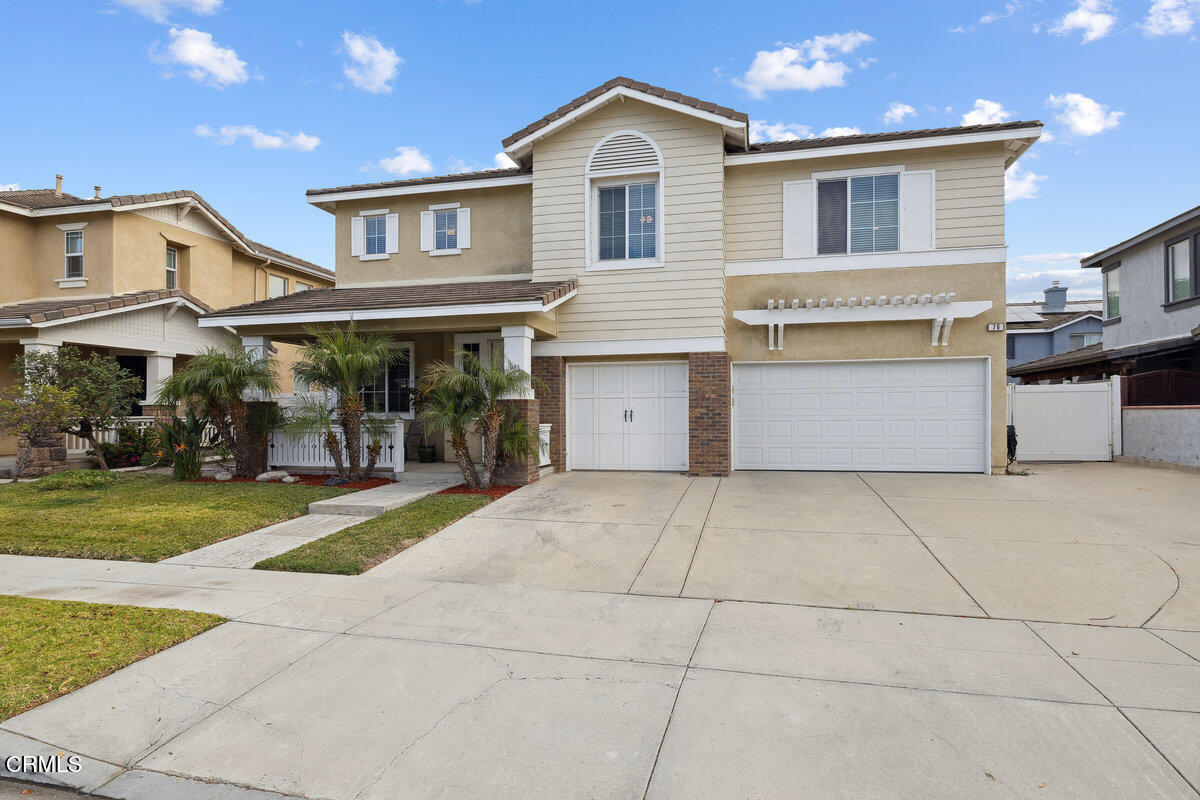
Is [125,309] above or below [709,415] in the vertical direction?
above

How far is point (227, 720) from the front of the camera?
3.69 meters

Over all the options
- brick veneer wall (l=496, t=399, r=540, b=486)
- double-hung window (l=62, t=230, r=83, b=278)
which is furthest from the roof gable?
double-hung window (l=62, t=230, r=83, b=278)

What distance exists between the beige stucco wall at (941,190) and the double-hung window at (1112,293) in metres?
12.3

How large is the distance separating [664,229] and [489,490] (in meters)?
5.91

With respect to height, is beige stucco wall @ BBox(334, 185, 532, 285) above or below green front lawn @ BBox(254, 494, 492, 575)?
above

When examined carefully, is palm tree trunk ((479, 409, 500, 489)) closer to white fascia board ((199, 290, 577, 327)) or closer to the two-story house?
white fascia board ((199, 290, 577, 327))

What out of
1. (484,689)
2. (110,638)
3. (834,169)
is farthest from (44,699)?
(834,169)

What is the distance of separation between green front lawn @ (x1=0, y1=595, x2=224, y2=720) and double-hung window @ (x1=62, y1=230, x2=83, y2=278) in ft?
52.9

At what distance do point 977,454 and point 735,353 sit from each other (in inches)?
194

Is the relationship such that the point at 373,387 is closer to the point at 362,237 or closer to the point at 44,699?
the point at 362,237

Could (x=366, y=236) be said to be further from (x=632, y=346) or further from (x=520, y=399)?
(x=632, y=346)

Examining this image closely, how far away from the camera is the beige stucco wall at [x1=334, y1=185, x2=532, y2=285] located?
14055 millimetres

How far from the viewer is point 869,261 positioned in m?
12.4

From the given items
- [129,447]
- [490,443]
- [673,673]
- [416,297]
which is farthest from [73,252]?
[673,673]
